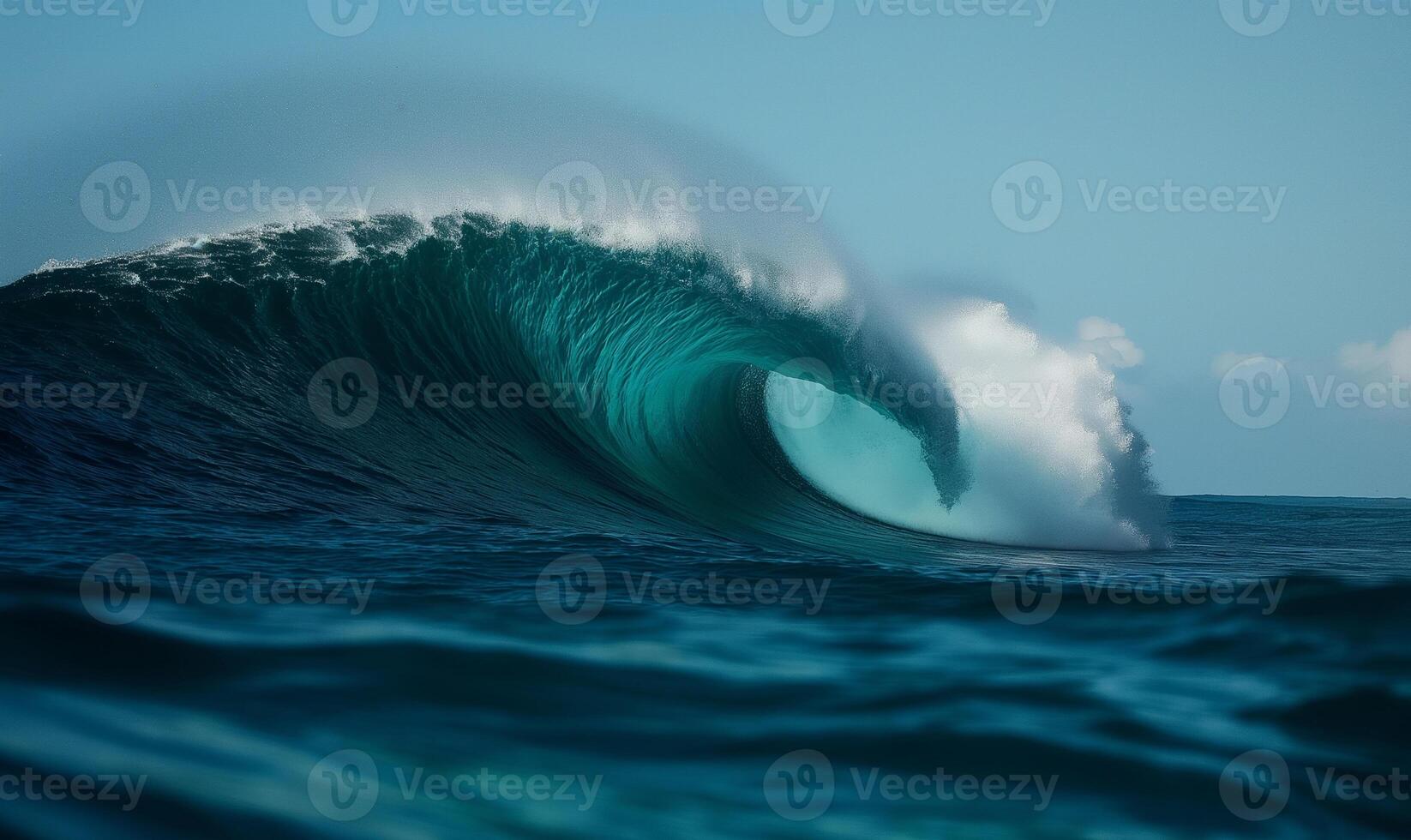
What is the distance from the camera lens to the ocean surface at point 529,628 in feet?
7.86

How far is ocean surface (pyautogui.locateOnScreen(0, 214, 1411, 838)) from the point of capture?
240 cm

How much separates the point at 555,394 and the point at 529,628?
7.88 m

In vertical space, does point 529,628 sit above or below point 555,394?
below

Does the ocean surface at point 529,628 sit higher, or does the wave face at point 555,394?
the wave face at point 555,394

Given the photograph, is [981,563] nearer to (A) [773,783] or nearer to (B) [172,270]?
(A) [773,783]

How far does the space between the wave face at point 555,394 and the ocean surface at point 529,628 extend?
67 millimetres

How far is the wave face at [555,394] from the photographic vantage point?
7.60 meters

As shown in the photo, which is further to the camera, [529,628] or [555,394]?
[555,394]

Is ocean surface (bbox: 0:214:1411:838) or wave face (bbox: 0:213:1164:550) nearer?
ocean surface (bbox: 0:214:1411:838)

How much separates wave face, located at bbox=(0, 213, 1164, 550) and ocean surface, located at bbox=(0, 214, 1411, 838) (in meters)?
0.07

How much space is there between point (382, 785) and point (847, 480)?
11.8m

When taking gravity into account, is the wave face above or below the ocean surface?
above

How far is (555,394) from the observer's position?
11.4 meters

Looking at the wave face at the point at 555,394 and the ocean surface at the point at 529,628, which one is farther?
the wave face at the point at 555,394
